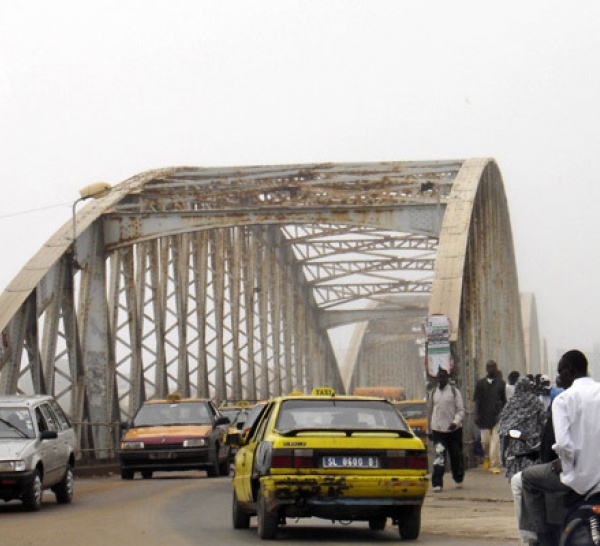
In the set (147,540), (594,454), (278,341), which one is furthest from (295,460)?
(278,341)

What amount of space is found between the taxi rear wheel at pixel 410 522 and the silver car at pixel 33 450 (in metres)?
5.17

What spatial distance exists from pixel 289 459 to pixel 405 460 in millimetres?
984

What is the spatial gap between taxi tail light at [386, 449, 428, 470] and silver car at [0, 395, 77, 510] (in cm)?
519

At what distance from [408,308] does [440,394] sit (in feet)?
175

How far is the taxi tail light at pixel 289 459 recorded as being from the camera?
1303cm

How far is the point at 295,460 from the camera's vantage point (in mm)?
13047

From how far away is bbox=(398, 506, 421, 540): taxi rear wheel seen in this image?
519 inches

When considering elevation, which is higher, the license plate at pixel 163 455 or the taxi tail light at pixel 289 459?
the taxi tail light at pixel 289 459

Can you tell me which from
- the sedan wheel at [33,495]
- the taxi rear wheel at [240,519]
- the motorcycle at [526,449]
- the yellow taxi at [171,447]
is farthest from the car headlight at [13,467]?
the yellow taxi at [171,447]

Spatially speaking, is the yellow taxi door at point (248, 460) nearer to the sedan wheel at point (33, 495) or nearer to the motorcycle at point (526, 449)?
the sedan wheel at point (33, 495)

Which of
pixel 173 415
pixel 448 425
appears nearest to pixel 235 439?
pixel 448 425

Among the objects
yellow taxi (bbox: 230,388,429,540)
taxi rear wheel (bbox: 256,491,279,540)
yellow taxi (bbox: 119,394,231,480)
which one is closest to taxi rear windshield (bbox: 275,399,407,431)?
yellow taxi (bbox: 230,388,429,540)

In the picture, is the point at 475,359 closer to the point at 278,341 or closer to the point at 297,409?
the point at 297,409

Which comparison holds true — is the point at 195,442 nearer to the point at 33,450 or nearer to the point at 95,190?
the point at 95,190
